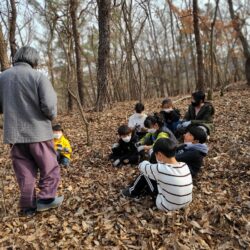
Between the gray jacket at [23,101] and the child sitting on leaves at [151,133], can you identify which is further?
the child sitting on leaves at [151,133]

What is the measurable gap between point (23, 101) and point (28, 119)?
209 mm

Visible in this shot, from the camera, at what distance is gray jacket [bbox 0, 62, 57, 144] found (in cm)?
319

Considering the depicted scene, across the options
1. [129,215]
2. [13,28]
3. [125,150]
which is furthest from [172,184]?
[13,28]

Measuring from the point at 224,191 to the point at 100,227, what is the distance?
176 cm

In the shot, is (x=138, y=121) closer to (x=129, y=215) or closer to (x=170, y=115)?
(x=170, y=115)

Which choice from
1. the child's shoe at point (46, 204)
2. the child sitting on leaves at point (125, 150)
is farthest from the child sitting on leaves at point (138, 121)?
the child's shoe at point (46, 204)

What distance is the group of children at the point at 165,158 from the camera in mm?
3293

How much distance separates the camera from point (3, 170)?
5.50m

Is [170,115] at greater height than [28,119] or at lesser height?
lesser

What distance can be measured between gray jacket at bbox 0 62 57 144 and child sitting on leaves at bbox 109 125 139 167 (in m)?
2.25

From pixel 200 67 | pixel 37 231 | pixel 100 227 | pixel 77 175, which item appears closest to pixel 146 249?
pixel 100 227

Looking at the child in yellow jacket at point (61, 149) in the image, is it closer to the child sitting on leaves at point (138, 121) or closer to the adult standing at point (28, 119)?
the child sitting on leaves at point (138, 121)

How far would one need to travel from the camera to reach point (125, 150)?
541 centimetres

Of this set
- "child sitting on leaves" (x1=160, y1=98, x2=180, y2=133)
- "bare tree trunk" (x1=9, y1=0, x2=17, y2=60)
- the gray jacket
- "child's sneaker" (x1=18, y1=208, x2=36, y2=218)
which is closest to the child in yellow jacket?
"child's sneaker" (x1=18, y1=208, x2=36, y2=218)
